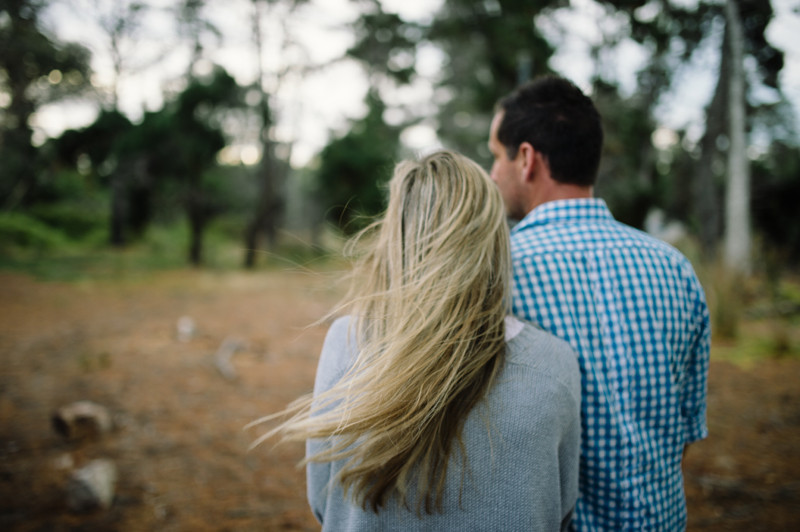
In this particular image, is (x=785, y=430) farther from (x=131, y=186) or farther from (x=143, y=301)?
(x=131, y=186)

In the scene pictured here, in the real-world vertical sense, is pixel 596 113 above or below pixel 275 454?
above

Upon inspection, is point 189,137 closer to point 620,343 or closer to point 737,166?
point 737,166

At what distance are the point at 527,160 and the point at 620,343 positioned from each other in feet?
2.29

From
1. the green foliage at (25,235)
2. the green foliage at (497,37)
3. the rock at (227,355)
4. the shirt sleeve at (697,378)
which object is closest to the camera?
the shirt sleeve at (697,378)

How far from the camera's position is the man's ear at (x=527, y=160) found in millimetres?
1539

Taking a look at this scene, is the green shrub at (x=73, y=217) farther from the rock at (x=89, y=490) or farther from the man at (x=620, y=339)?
the man at (x=620, y=339)

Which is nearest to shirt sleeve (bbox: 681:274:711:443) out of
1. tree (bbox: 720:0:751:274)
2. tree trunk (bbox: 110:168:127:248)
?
tree (bbox: 720:0:751:274)

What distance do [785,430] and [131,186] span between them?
2290 centimetres

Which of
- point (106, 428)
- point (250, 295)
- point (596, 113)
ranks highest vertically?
point (596, 113)

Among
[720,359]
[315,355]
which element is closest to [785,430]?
[720,359]

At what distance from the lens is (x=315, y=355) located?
6.50 meters

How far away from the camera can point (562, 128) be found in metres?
1.51

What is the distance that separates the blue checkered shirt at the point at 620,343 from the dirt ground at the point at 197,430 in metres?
0.74

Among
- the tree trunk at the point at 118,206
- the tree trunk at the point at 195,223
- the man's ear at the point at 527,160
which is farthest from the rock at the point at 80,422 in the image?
the tree trunk at the point at 118,206
